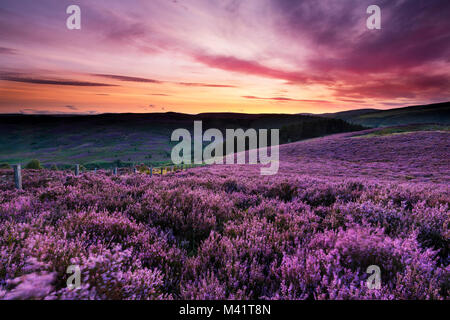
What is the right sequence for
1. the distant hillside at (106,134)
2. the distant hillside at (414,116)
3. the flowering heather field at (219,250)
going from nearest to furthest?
the flowering heather field at (219,250) → the distant hillside at (106,134) → the distant hillside at (414,116)

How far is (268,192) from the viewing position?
18.7 feet

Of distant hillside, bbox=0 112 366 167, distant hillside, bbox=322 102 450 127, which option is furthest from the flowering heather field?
distant hillside, bbox=322 102 450 127

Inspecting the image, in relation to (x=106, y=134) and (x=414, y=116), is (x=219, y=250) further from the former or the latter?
(x=414, y=116)

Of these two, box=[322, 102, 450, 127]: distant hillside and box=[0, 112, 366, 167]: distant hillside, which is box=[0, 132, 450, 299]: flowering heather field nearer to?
box=[0, 112, 366, 167]: distant hillside

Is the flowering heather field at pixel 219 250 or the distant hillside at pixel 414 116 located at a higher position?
the distant hillside at pixel 414 116

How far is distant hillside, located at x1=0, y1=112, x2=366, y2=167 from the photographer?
68062mm

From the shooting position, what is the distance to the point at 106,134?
320ft

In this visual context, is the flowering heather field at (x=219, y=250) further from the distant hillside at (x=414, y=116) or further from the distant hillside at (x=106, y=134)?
the distant hillside at (x=414, y=116)

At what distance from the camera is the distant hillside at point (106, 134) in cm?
6806

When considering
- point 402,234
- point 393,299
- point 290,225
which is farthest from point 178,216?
point 402,234

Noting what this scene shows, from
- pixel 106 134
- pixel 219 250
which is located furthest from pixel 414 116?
pixel 219 250

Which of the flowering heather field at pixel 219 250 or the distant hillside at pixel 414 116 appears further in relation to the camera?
the distant hillside at pixel 414 116

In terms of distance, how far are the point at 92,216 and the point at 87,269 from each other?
1.74 m

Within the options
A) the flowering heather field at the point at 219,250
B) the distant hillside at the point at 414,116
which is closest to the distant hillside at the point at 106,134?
the flowering heather field at the point at 219,250
